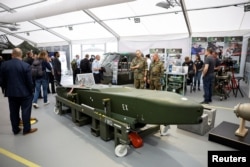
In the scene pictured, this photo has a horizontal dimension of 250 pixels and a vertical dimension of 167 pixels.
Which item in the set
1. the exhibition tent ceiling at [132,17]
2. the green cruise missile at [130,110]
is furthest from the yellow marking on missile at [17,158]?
the exhibition tent ceiling at [132,17]

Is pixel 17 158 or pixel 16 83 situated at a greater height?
pixel 16 83

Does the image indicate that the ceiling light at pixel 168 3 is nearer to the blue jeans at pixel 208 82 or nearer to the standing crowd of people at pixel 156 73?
the standing crowd of people at pixel 156 73

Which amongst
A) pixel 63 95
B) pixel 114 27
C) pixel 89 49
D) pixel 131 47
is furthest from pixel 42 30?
pixel 63 95

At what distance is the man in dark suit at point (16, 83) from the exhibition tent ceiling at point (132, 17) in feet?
10.6

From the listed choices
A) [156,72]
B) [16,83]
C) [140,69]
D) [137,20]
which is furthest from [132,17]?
[16,83]

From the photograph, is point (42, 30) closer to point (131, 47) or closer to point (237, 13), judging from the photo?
point (131, 47)

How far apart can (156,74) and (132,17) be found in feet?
13.0

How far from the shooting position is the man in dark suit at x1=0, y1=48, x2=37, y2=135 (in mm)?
3111

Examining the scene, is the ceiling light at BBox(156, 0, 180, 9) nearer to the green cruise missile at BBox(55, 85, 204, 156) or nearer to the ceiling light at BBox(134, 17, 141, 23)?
the ceiling light at BBox(134, 17, 141, 23)

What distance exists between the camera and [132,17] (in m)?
8.48

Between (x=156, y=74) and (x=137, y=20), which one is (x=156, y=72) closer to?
(x=156, y=74)

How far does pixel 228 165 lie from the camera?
68.6 inches

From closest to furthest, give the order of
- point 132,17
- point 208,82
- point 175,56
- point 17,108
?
1. point 17,108
2. point 208,82
3. point 132,17
4. point 175,56

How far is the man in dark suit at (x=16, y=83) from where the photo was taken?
10.2ft
